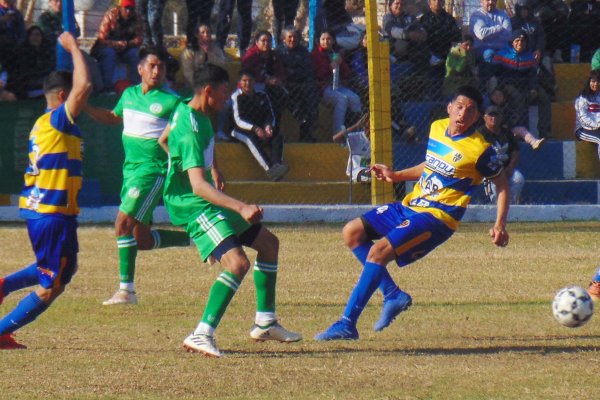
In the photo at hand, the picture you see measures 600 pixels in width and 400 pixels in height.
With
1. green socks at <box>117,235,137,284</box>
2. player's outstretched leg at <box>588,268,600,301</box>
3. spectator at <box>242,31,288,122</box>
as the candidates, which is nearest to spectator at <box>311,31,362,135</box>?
spectator at <box>242,31,288,122</box>

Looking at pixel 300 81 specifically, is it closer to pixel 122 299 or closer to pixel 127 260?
pixel 127 260

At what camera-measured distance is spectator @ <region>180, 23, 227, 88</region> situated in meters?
17.2

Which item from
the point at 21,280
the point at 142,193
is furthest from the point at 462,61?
the point at 21,280

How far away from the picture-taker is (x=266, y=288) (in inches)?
308

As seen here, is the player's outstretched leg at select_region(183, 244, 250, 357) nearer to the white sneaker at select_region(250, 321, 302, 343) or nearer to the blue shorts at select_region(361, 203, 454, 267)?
the white sneaker at select_region(250, 321, 302, 343)

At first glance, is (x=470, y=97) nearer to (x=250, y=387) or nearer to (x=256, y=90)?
(x=250, y=387)

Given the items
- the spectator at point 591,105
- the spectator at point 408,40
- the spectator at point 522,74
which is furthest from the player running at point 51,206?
the spectator at point 591,105

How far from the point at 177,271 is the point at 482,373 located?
17.8ft

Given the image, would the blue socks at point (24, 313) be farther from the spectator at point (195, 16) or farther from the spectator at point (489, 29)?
the spectator at point (489, 29)

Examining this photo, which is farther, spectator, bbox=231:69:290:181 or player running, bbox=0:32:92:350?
spectator, bbox=231:69:290:181

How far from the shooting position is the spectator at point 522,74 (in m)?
17.4

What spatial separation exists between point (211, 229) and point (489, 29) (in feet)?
37.9

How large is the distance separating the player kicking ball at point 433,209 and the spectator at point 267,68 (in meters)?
8.63

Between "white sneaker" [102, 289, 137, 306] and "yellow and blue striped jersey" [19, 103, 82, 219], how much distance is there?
228 centimetres
